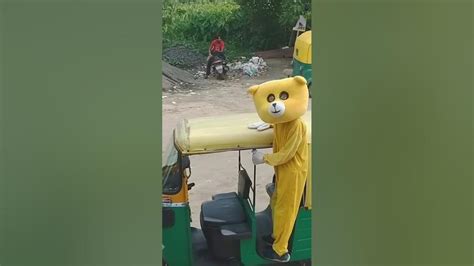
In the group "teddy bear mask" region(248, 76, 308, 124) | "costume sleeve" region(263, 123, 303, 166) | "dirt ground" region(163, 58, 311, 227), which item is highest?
"teddy bear mask" region(248, 76, 308, 124)

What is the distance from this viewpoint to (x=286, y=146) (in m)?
2.33

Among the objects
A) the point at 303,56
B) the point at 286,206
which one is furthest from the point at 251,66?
the point at 286,206

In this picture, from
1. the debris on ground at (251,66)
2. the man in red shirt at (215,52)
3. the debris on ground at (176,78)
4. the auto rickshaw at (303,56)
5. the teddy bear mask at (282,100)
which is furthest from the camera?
the debris on ground at (251,66)

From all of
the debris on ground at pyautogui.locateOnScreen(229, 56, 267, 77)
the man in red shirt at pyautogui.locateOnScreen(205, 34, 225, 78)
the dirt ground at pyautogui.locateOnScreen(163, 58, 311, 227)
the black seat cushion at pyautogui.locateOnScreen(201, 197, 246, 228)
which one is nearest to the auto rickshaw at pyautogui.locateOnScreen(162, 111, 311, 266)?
the black seat cushion at pyautogui.locateOnScreen(201, 197, 246, 228)

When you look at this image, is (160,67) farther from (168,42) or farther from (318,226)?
(168,42)

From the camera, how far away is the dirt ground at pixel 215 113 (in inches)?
152

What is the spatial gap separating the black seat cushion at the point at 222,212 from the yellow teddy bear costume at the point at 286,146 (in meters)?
0.17

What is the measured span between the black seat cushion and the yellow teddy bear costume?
174 millimetres

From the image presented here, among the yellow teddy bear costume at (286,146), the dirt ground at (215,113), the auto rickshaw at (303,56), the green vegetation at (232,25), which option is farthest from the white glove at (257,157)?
the green vegetation at (232,25)

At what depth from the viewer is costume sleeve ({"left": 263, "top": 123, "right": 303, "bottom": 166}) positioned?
2328 mm

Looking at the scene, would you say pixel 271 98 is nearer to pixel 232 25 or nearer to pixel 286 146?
pixel 286 146

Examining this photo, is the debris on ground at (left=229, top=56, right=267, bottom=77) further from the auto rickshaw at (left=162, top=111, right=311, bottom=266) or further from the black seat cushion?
the auto rickshaw at (left=162, top=111, right=311, bottom=266)

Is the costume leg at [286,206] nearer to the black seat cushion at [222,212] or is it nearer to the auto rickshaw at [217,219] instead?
the auto rickshaw at [217,219]

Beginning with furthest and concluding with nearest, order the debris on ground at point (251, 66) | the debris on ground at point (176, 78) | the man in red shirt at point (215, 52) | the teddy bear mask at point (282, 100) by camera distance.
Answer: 1. the debris on ground at point (251, 66)
2. the man in red shirt at point (215, 52)
3. the debris on ground at point (176, 78)
4. the teddy bear mask at point (282, 100)
